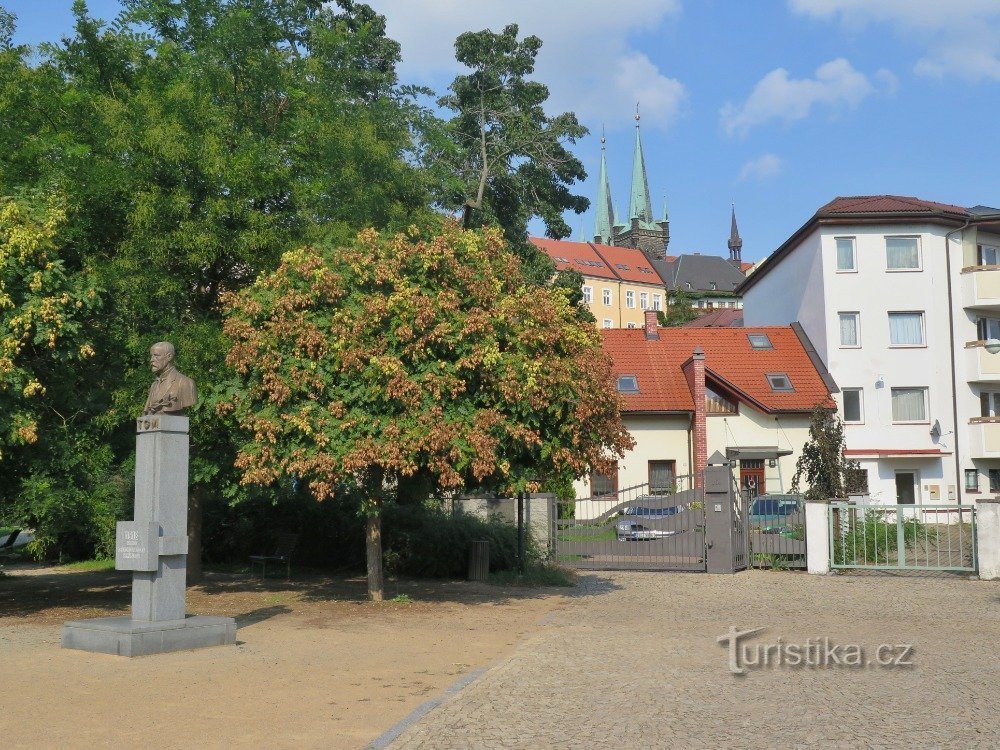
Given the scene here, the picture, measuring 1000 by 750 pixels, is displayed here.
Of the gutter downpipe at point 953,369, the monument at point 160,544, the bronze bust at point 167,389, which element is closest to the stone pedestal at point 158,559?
the monument at point 160,544

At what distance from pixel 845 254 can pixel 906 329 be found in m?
3.72

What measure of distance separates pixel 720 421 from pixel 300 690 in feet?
105

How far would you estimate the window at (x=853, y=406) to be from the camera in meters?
41.0

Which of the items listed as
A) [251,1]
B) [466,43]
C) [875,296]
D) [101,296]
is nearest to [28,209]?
[101,296]

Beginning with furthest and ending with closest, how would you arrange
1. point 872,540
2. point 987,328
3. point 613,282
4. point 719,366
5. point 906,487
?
point 613,282 → point 719,366 → point 987,328 → point 906,487 → point 872,540

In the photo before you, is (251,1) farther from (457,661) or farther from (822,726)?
(822,726)

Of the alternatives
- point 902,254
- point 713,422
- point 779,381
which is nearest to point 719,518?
point 713,422

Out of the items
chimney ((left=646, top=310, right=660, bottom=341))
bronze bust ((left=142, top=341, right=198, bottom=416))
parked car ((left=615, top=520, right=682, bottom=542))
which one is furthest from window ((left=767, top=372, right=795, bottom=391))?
bronze bust ((left=142, top=341, right=198, bottom=416))

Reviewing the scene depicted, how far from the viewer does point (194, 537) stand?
1978cm

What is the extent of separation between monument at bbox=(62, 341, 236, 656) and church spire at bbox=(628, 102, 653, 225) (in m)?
132

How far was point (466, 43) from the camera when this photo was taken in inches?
1491

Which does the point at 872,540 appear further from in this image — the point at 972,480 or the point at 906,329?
the point at 906,329

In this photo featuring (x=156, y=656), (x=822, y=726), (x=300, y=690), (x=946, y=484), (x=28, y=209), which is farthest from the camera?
(x=946, y=484)

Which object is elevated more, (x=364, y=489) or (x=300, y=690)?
(x=364, y=489)
